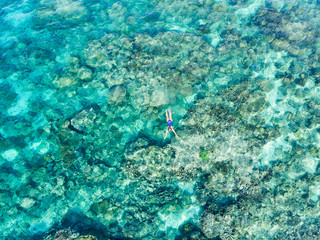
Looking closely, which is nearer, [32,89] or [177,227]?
[177,227]

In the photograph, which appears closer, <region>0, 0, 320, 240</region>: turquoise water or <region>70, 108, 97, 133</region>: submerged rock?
<region>0, 0, 320, 240</region>: turquoise water

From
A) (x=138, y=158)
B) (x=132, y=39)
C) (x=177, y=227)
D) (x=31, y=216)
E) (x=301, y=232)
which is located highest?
(x=132, y=39)

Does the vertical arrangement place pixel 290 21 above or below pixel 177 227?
above

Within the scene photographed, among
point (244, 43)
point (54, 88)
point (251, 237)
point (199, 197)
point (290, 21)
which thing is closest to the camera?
point (251, 237)

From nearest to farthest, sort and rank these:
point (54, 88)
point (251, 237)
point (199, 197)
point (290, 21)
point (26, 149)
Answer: point (251, 237) → point (199, 197) → point (26, 149) → point (54, 88) → point (290, 21)

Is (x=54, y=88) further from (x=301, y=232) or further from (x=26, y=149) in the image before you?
(x=301, y=232)

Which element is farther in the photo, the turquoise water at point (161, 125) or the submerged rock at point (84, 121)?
the submerged rock at point (84, 121)

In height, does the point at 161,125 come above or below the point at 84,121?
below

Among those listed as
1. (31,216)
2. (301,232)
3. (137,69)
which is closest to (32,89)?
(137,69)
